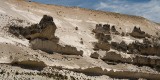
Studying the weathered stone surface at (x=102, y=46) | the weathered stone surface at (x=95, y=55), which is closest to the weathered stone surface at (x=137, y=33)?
the weathered stone surface at (x=102, y=46)

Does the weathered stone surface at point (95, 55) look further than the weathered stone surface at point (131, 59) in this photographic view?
No

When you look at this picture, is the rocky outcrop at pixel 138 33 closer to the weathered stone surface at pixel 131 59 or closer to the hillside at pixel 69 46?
the hillside at pixel 69 46

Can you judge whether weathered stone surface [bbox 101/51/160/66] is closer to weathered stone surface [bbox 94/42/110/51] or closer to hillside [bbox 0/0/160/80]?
hillside [bbox 0/0/160/80]

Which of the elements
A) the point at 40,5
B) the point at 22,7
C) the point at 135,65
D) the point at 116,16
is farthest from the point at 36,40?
the point at 116,16

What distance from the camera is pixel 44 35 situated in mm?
45094

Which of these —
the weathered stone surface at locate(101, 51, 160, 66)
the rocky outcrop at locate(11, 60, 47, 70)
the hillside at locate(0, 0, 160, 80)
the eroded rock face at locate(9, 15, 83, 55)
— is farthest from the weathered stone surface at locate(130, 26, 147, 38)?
the rocky outcrop at locate(11, 60, 47, 70)

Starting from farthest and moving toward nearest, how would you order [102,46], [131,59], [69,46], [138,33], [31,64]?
1. [138,33]
2. [102,46]
3. [131,59]
4. [69,46]
5. [31,64]

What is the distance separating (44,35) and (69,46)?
273 centimetres

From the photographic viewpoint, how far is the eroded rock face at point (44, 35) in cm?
4431

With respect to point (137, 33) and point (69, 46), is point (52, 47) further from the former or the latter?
point (137, 33)

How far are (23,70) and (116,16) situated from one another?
37.7 m

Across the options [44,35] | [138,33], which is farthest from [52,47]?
[138,33]

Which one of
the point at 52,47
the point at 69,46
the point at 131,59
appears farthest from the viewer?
the point at 131,59

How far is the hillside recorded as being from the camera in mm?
38906
